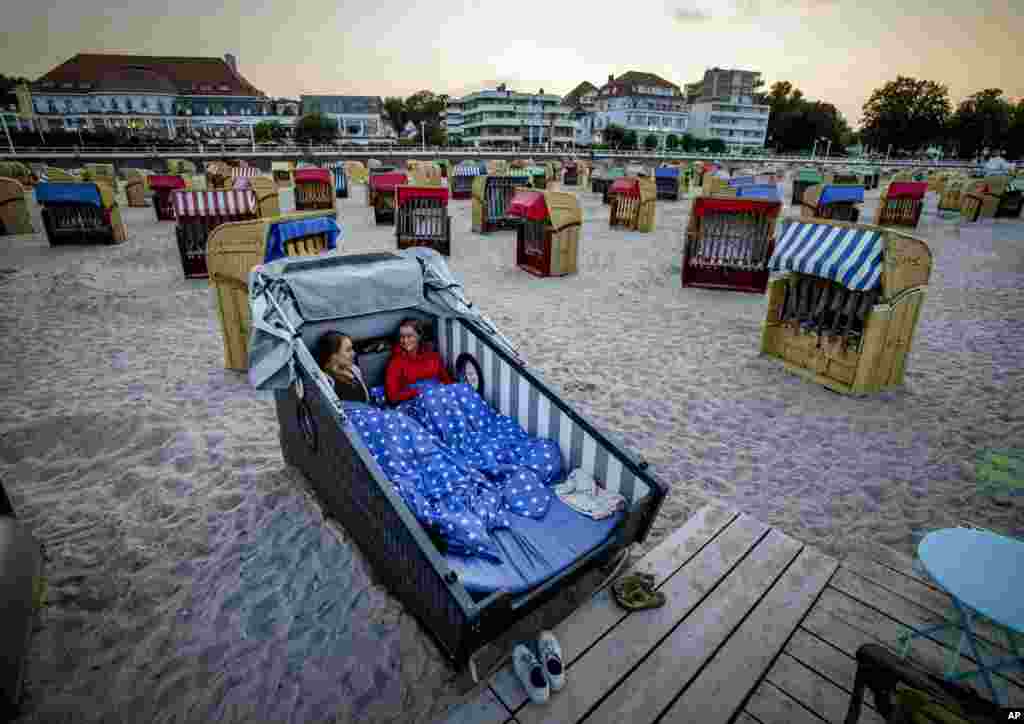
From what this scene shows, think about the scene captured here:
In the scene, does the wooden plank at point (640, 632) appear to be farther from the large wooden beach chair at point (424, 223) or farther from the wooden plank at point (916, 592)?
the large wooden beach chair at point (424, 223)

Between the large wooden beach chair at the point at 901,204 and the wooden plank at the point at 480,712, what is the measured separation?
2065cm

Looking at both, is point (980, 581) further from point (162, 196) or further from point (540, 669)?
point (162, 196)

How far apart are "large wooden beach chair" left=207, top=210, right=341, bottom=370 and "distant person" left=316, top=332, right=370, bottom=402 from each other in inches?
80.9

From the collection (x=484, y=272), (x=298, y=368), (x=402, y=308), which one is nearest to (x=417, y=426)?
(x=298, y=368)

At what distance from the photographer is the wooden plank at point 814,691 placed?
7.29 feet

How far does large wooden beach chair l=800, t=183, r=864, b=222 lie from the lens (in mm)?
13586

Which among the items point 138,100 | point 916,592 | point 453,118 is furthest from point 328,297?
point 453,118

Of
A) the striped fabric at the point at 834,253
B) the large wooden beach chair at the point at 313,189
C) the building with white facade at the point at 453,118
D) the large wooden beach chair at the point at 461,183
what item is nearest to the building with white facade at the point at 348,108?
the building with white facade at the point at 453,118

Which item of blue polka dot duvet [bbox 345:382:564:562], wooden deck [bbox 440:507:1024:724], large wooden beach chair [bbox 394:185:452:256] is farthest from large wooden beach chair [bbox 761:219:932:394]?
large wooden beach chair [bbox 394:185:452:256]

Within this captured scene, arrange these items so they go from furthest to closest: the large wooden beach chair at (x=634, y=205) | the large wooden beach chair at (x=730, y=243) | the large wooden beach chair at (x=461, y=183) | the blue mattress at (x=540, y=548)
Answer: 1. the large wooden beach chair at (x=461, y=183)
2. the large wooden beach chair at (x=634, y=205)
3. the large wooden beach chair at (x=730, y=243)
4. the blue mattress at (x=540, y=548)

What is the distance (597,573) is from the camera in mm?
3031

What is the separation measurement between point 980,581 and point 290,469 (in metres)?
4.56

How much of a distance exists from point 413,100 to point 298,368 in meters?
110

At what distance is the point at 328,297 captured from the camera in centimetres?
411
